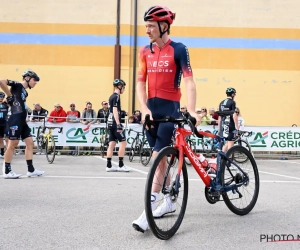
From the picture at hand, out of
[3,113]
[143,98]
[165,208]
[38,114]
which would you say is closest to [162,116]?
[143,98]

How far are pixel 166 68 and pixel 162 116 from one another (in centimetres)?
48

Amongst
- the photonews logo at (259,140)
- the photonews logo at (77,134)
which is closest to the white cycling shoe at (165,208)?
the photonews logo at (77,134)

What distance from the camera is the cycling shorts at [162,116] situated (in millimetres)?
4086

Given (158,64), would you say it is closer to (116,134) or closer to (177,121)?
(177,121)

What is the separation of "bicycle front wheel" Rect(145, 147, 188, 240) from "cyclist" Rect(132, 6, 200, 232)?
0.03 meters

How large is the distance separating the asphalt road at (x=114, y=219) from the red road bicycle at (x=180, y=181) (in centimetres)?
16

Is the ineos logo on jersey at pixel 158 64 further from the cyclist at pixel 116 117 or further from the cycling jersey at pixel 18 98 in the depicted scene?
the cyclist at pixel 116 117

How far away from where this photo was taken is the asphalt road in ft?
11.8

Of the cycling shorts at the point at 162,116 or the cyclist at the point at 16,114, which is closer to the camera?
the cycling shorts at the point at 162,116

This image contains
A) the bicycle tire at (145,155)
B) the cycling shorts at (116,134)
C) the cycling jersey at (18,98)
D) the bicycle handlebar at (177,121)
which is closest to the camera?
the bicycle handlebar at (177,121)

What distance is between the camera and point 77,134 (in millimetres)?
14742

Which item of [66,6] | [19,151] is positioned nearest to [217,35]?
[66,6]

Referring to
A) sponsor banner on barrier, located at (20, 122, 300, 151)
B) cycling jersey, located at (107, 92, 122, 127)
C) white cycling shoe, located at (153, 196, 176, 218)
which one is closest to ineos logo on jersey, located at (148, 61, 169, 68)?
white cycling shoe, located at (153, 196, 176, 218)

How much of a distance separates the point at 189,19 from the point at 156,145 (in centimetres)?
1567
